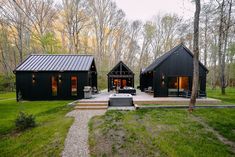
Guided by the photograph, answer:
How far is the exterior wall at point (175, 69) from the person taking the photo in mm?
12742

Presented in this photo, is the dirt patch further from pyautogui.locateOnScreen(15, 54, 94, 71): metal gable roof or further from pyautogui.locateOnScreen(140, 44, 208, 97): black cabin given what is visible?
pyautogui.locateOnScreen(15, 54, 94, 71): metal gable roof

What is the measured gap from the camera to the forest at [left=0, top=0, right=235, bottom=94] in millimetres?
20844

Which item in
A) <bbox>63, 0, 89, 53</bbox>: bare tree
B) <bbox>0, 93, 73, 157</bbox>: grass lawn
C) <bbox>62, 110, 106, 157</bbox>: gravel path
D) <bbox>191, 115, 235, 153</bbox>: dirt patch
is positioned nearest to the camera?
<bbox>62, 110, 106, 157</bbox>: gravel path

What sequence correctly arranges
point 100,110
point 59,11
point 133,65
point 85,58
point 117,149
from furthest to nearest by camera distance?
point 133,65 → point 59,11 → point 85,58 → point 100,110 → point 117,149

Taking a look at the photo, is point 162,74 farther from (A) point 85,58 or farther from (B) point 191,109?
(A) point 85,58

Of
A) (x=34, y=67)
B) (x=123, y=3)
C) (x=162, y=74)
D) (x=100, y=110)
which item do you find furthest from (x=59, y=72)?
(x=123, y=3)

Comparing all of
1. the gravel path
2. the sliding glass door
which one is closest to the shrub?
the gravel path

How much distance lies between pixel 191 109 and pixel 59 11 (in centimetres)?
2122

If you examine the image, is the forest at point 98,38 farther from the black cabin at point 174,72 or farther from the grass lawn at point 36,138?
the grass lawn at point 36,138

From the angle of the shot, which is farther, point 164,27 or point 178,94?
point 164,27

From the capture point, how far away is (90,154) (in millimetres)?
4184

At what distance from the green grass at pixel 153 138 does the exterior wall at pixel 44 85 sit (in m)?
5.87

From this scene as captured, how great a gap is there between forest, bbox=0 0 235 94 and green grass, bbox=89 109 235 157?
1275cm

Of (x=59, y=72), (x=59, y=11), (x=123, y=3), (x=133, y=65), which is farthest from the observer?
(x=133, y=65)
